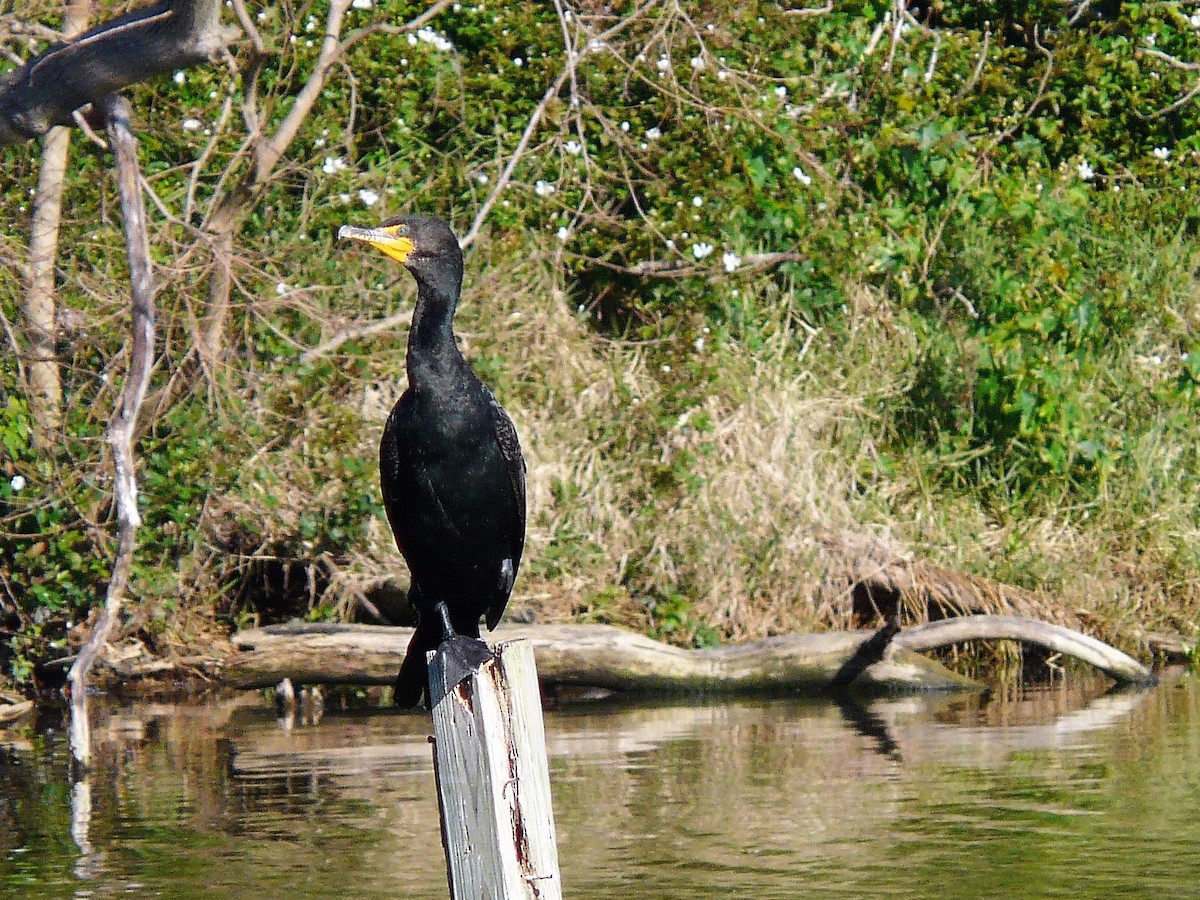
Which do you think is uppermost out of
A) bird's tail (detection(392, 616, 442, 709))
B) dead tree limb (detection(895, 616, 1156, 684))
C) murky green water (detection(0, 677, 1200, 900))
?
bird's tail (detection(392, 616, 442, 709))

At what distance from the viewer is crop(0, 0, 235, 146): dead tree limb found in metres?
6.11

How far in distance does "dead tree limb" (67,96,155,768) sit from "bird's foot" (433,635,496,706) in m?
3.55

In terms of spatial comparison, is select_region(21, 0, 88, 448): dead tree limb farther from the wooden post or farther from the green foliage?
the wooden post

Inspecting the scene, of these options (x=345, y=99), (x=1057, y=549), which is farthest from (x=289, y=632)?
(x=1057, y=549)

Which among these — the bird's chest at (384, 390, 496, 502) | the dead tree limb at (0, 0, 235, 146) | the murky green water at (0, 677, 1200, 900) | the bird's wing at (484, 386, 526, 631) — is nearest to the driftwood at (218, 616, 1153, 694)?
the murky green water at (0, 677, 1200, 900)

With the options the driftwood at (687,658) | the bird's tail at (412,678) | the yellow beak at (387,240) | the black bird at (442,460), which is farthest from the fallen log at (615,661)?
the bird's tail at (412,678)

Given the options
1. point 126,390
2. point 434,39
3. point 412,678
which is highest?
point 434,39

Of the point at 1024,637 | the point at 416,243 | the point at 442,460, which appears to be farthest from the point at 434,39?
the point at 442,460

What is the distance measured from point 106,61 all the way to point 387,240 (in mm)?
1980

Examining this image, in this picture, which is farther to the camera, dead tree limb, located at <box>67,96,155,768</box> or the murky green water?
dead tree limb, located at <box>67,96,155,768</box>

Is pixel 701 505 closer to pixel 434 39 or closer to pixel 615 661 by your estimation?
pixel 615 661

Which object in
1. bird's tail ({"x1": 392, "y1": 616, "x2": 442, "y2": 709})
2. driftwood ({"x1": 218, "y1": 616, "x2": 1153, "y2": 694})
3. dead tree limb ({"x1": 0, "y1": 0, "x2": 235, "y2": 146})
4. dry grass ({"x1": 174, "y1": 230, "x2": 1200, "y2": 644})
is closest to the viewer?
bird's tail ({"x1": 392, "y1": 616, "x2": 442, "y2": 709})

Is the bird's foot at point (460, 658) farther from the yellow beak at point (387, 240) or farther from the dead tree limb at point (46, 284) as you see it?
the dead tree limb at point (46, 284)

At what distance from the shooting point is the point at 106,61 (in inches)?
249
